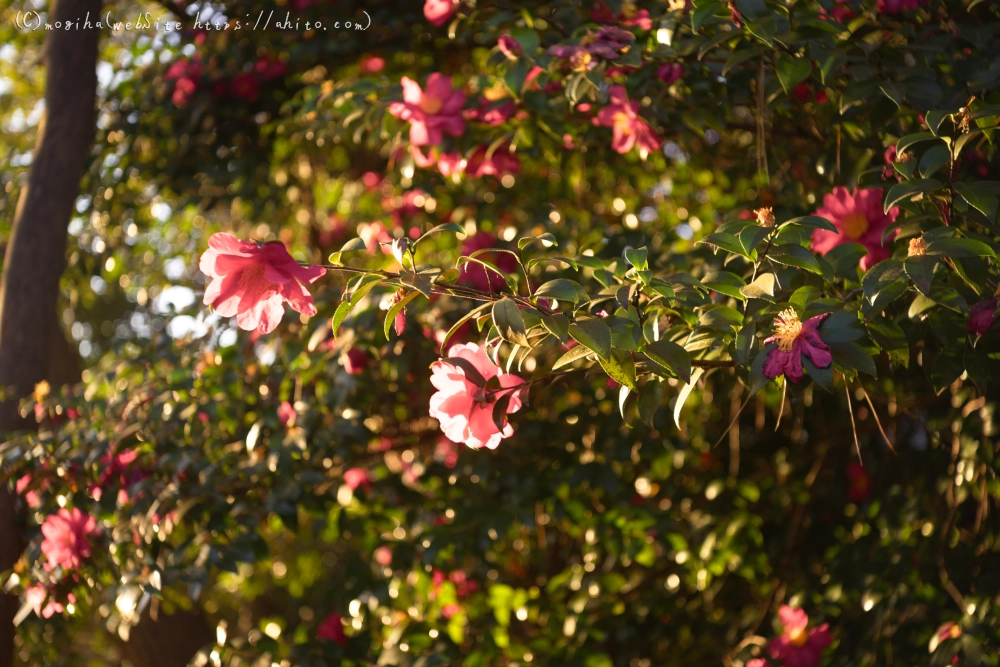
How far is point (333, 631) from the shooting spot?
64.8 inches

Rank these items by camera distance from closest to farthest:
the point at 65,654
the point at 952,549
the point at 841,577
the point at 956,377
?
the point at 956,377, the point at 952,549, the point at 841,577, the point at 65,654

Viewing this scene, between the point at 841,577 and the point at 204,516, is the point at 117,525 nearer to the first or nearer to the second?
the point at 204,516

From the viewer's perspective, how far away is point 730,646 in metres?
1.77

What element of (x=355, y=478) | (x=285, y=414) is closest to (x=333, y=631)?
(x=355, y=478)

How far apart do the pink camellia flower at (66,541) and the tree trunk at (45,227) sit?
278 mm

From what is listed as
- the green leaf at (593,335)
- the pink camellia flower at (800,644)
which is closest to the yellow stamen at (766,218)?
the green leaf at (593,335)

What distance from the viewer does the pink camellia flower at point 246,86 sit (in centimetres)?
220

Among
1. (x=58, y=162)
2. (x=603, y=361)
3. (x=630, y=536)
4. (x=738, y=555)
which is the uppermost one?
→ (x=603, y=361)

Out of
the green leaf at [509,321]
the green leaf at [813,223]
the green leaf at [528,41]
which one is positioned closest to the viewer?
the green leaf at [509,321]

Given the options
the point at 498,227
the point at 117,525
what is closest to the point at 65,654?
the point at 117,525

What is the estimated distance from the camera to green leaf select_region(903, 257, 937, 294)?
770mm

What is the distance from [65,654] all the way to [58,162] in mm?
1554

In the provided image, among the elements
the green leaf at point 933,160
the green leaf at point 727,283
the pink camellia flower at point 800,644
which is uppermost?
the green leaf at point 933,160

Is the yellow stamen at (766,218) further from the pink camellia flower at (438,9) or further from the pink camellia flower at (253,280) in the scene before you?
the pink camellia flower at (438,9)
